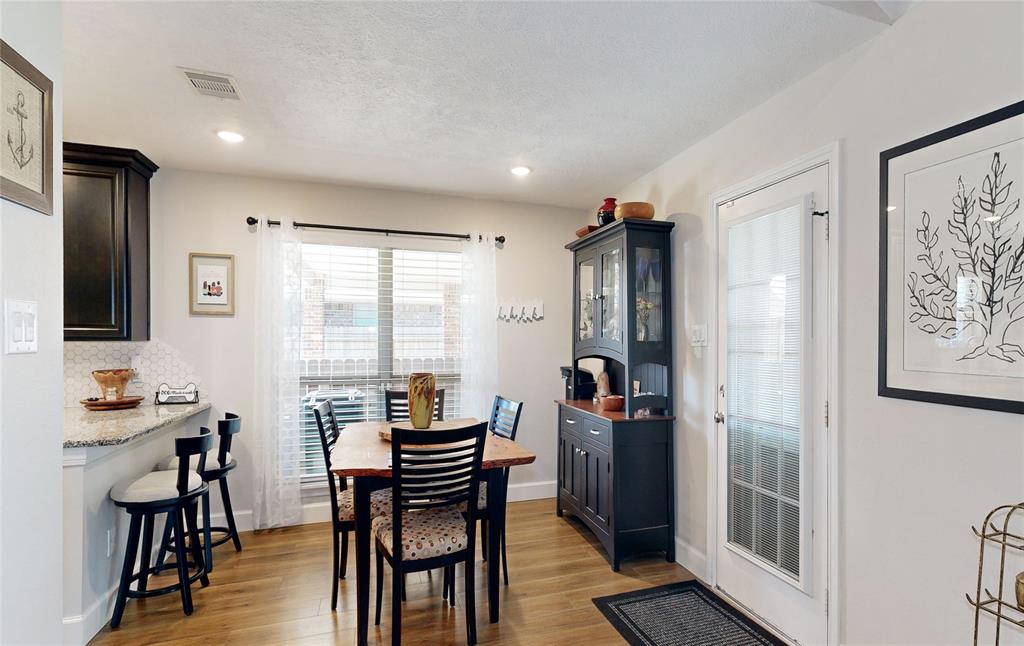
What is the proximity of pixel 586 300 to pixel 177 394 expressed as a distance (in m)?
3.09

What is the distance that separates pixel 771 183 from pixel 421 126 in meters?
1.93

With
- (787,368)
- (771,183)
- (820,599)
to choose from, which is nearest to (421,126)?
(771,183)

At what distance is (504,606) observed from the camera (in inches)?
101

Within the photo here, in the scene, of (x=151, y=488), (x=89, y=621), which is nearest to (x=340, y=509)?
(x=151, y=488)

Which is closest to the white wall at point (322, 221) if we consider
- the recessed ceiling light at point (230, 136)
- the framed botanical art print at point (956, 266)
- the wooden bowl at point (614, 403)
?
the recessed ceiling light at point (230, 136)

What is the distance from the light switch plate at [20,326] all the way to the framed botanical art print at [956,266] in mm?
2732

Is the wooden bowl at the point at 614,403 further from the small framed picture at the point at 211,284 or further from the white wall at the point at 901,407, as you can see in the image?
the small framed picture at the point at 211,284

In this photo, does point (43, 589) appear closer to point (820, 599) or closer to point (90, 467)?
point (90, 467)

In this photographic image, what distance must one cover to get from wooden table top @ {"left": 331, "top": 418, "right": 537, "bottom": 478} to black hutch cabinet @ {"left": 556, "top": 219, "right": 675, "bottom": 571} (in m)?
0.79

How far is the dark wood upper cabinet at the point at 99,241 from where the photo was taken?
9.93ft

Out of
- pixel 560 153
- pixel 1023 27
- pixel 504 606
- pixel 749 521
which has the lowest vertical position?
pixel 504 606

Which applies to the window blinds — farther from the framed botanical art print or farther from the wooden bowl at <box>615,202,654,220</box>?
the wooden bowl at <box>615,202,654,220</box>

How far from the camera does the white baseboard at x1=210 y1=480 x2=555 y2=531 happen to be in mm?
3598

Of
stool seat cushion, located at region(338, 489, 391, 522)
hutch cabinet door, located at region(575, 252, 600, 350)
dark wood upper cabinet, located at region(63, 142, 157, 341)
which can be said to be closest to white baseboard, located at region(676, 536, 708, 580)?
hutch cabinet door, located at region(575, 252, 600, 350)
